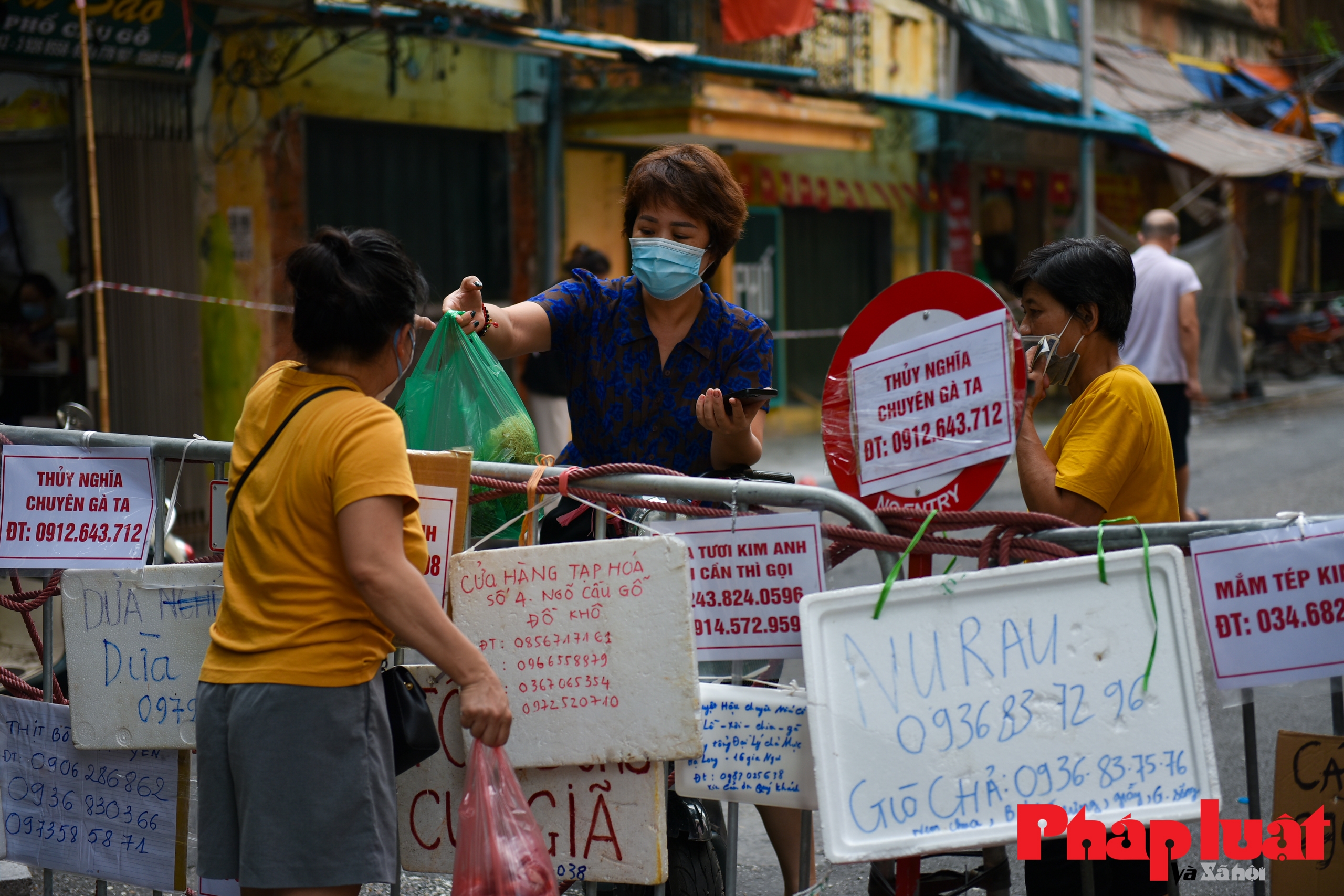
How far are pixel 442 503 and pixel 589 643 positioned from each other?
0.42 metres

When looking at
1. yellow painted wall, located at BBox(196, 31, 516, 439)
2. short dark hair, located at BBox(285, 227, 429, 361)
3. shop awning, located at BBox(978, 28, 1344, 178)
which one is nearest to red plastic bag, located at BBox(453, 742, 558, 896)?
→ short dark hair, located at BBox(285, 227, 429, 361)

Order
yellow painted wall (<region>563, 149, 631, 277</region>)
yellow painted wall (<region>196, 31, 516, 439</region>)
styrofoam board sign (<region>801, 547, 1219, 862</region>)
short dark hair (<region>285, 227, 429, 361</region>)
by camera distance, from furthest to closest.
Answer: yellow painted wall (<region>563, 149, 631, 277</region>) < yellow painted wall (<region>196, 31, 516, 439</region>) < short dark hair (<region>285, 227, 429, 361</region>) < styrofoam board sign (<region>801, 547, 1219, 862</region>)

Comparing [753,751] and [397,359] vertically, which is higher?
[397,359]

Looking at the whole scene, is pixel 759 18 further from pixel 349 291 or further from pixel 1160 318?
pixel 349 291

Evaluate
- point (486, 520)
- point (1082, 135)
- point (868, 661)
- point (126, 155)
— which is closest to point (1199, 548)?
point (868, 661)

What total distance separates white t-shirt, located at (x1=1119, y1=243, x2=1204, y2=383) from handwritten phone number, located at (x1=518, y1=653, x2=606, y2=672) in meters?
6.03

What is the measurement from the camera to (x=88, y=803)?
9.89 feet

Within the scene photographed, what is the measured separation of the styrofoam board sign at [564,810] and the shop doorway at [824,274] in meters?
12.9

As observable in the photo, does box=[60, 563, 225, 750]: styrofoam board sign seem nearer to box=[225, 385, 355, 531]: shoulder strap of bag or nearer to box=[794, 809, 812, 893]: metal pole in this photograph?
box=[225, 385, 355, 531]: shoulder strap of bag

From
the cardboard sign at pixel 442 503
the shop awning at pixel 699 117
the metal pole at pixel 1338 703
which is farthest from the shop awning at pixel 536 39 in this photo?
the metal pole at pixel 1338 703

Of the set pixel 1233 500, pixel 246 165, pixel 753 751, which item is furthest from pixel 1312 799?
pixel 246 165

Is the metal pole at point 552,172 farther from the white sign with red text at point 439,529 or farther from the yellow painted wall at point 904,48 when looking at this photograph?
the white sign with red text at point 439,529

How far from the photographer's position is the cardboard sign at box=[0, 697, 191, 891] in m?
2.95

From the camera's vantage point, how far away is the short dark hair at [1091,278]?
2.87m
